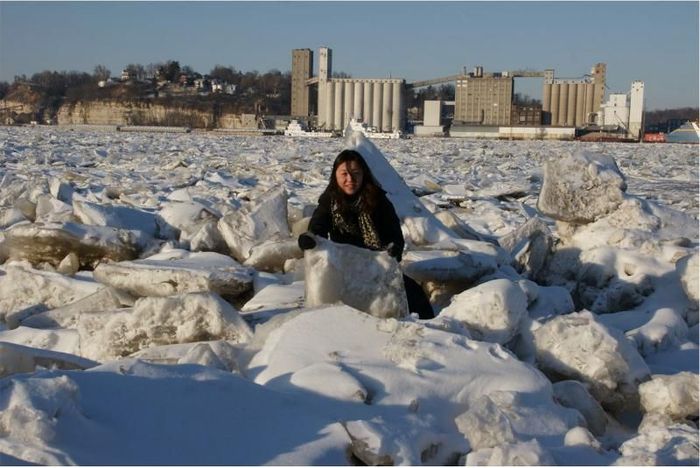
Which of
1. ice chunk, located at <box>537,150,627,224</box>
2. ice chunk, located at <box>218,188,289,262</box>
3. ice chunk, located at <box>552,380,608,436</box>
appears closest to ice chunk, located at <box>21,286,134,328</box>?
ice chunk, located at <box>218,188,289,262</box>

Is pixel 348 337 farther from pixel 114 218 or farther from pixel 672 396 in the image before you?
pixel 114 218

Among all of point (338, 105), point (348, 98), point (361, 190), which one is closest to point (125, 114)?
point (338, 105)

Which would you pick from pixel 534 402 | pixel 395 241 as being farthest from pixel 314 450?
pixel 395 241

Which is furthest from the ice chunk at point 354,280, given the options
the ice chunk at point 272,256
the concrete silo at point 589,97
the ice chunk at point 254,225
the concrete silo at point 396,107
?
the concrete silo at point 589,97

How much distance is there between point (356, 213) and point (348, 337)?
100cm

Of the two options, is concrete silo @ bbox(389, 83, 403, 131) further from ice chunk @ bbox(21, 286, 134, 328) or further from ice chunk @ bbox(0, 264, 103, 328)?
ice chunk @ bbox(21, 286, 134, 328)

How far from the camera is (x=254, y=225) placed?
4453 mm

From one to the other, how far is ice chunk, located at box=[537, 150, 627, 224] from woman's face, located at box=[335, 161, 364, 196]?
1.54 m

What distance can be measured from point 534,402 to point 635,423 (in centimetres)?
49

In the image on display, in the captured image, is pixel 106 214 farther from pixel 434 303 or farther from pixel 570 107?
pixel 570 107

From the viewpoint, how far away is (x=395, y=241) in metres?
3.65

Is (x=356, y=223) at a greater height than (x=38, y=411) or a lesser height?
greater

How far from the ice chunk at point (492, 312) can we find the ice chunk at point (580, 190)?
5.45 feet

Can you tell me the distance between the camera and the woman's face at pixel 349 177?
11.8ft
